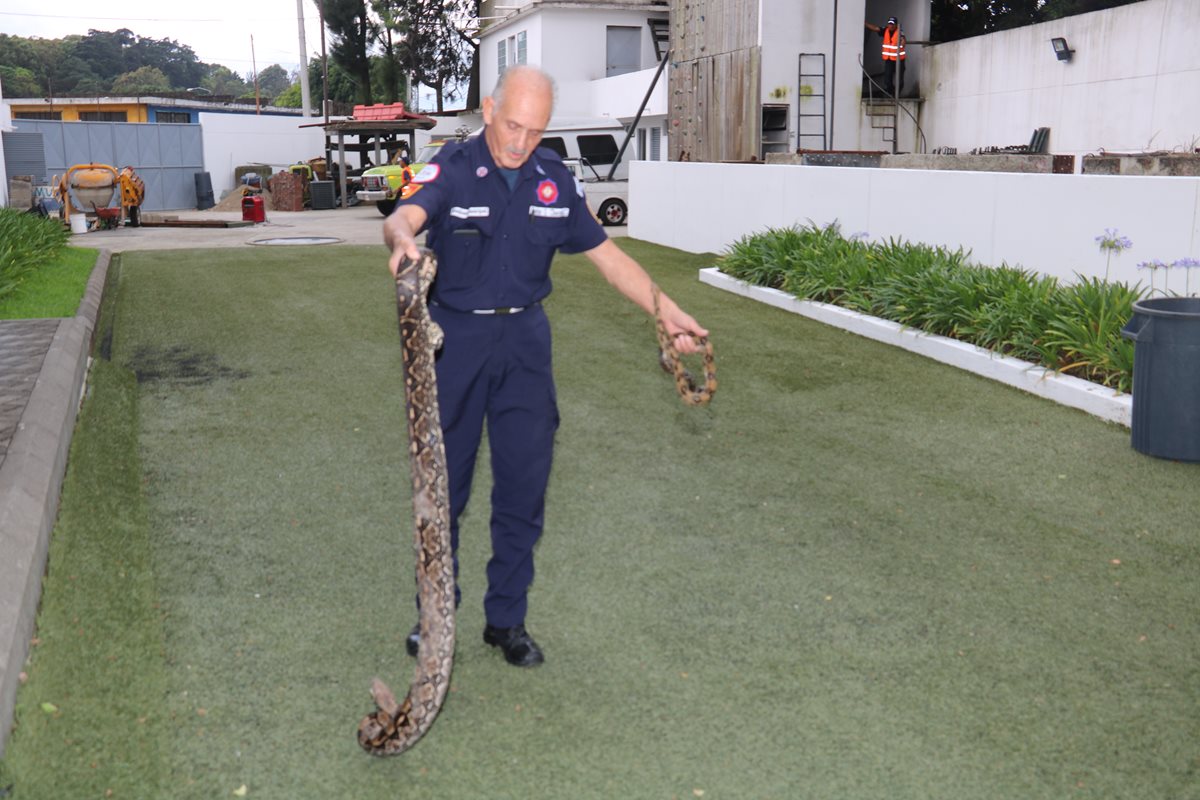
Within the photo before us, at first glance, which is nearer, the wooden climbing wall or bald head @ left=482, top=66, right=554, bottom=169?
bald head @ left=482, top=66, right=554, bottom=169

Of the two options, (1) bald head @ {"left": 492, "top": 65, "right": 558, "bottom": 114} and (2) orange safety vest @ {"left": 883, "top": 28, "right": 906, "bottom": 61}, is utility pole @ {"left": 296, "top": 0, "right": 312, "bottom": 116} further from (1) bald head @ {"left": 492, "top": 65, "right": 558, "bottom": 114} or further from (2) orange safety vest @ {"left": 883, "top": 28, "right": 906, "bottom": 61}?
(1) bald head @ {"left": 492, "top": 65, "right": 558, "bottom": 114}

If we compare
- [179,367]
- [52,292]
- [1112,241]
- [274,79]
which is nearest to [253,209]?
[52,292]

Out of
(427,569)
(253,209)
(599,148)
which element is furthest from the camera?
(599,148)

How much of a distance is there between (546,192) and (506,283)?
34cm

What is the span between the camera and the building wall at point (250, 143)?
140ft

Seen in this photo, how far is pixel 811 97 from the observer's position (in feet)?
84.8

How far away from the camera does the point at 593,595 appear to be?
502cm

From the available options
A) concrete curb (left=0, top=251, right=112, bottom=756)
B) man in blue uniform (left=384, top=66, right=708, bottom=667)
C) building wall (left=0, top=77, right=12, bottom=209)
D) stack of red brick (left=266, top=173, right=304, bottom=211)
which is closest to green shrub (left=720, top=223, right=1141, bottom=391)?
man in blue uniform (left=384, top=66, right=708, bottom=667)

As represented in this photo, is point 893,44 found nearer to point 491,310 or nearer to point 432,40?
point 491,310

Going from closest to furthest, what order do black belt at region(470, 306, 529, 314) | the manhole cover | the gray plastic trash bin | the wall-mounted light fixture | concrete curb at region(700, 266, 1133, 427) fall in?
1. black belt at region(470, 306, 529, 314)
2. the gray plastic trash bin
3. concrete curb at region(700, 266, 1133, 427)
4. the wall-mounted light fixture
5. the manhole cover

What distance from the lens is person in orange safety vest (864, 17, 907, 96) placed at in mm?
24391

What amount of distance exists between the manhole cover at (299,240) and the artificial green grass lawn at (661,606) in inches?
522

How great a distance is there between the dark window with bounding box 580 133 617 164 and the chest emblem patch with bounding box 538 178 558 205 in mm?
25492

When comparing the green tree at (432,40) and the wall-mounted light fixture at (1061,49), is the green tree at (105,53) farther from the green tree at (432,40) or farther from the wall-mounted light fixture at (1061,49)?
the wall-mounted light fixture at (1061,49)
